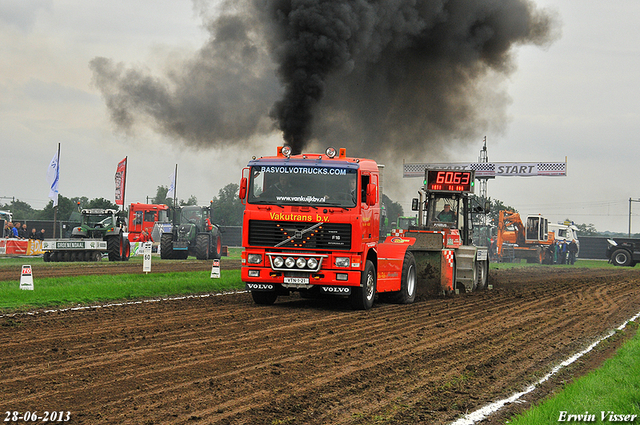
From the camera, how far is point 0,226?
150ft

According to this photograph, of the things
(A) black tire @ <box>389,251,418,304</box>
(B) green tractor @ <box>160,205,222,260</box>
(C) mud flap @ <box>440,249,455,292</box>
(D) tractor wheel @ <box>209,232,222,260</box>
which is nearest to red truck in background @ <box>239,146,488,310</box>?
(A) black tire @ <box>389,251,418,304</box>

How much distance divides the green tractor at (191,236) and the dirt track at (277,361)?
20357 mm

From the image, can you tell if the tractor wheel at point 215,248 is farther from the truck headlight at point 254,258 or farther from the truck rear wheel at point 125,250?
the truck headlight at point 254,258

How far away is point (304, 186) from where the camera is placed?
13617 millimetres

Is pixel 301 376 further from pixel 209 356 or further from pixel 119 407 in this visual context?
pixel 119 407

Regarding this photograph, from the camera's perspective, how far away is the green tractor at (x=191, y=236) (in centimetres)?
3459

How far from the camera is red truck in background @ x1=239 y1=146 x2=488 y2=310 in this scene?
13.4 meters

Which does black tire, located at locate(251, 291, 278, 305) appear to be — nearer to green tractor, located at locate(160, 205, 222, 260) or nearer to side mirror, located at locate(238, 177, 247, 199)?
side mirror, located at locate(238, 177, 247, 199)

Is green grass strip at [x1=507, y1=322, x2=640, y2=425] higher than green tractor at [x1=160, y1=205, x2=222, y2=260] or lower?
lower

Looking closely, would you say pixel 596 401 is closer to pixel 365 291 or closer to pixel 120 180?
pixel 365 291

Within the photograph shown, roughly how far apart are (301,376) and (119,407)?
6.84 feet

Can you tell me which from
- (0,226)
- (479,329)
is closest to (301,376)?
(479,329)

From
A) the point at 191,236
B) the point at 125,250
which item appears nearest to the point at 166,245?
the point at 191,236

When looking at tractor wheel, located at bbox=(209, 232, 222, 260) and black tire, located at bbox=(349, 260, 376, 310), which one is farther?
tractor wheel, located at bbox=(209, 232, 222, 260)
